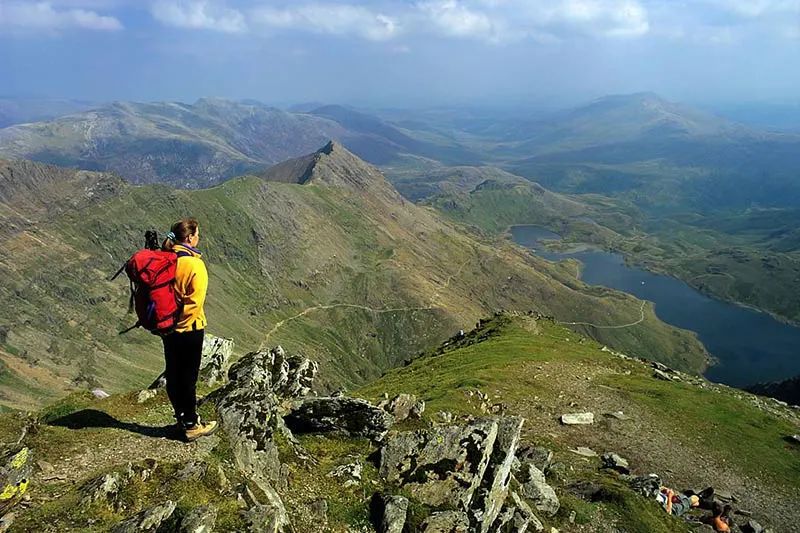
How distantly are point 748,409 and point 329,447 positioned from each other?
57.8 metres

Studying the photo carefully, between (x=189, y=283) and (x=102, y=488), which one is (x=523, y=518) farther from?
(x=189, y=283)

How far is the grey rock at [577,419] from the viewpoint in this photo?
49875 millimetres

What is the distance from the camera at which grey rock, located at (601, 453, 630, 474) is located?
3988 centimetres

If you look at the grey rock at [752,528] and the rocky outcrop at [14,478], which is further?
the grey rock at [752,528]

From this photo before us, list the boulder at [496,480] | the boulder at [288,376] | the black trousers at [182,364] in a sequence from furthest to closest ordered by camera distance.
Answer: the boulder at [288,376], the boulder at [496,480], the black trousers at [182,364]

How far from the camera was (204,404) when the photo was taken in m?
23.2

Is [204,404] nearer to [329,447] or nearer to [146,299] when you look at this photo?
[329,447]

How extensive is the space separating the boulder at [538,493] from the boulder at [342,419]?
8.71 metres

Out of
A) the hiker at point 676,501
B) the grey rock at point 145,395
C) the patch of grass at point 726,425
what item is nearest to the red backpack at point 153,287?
the grey rock at point 145,395

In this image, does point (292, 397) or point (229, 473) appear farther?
point (292, 397)

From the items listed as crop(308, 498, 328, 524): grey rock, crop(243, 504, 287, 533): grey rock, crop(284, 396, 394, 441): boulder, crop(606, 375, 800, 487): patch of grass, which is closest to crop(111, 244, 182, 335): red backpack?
crop(243, 504, 287, 533): grey rock

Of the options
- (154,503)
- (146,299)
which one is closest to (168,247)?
(146,299)

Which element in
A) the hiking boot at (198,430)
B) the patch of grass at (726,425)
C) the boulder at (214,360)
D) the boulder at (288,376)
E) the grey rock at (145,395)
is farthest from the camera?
the patch of grass at (726,425)

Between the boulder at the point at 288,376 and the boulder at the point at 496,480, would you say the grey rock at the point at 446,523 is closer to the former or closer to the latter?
the boulder at the point at 496,480
